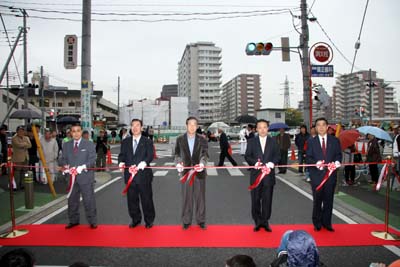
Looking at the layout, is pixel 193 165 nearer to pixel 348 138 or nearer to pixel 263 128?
pixel 263 128

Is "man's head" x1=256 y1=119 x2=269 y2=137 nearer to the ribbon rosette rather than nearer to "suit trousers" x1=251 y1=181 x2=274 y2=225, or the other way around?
the ribbon rosette

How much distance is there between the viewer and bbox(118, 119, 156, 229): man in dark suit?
5887mm

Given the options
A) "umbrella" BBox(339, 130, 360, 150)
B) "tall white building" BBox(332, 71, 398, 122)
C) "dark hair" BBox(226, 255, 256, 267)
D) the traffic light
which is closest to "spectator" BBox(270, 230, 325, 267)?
"dark hair" BBox(226, 255, 256, 267)

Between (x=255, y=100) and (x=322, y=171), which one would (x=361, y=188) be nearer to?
(x=322, y=171)

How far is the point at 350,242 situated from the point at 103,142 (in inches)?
403

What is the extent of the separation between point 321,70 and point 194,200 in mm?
Answer: 8418

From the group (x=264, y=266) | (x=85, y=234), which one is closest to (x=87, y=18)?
(x=85, y=234)

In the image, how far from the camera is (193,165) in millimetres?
5977

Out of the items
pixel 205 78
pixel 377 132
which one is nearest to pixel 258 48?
pixel 377 132

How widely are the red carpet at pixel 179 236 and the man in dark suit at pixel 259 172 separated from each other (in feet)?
0.88

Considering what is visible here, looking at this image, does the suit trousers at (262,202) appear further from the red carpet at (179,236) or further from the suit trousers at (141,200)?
the suit trousers at (141,200)

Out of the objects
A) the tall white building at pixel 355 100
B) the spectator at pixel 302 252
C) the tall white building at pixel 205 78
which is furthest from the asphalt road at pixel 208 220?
the tall white building at pixel 355 100

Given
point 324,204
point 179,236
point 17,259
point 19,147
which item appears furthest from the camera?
point 19,147

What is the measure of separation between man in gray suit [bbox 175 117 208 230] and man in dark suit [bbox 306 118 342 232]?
184 centimetres
